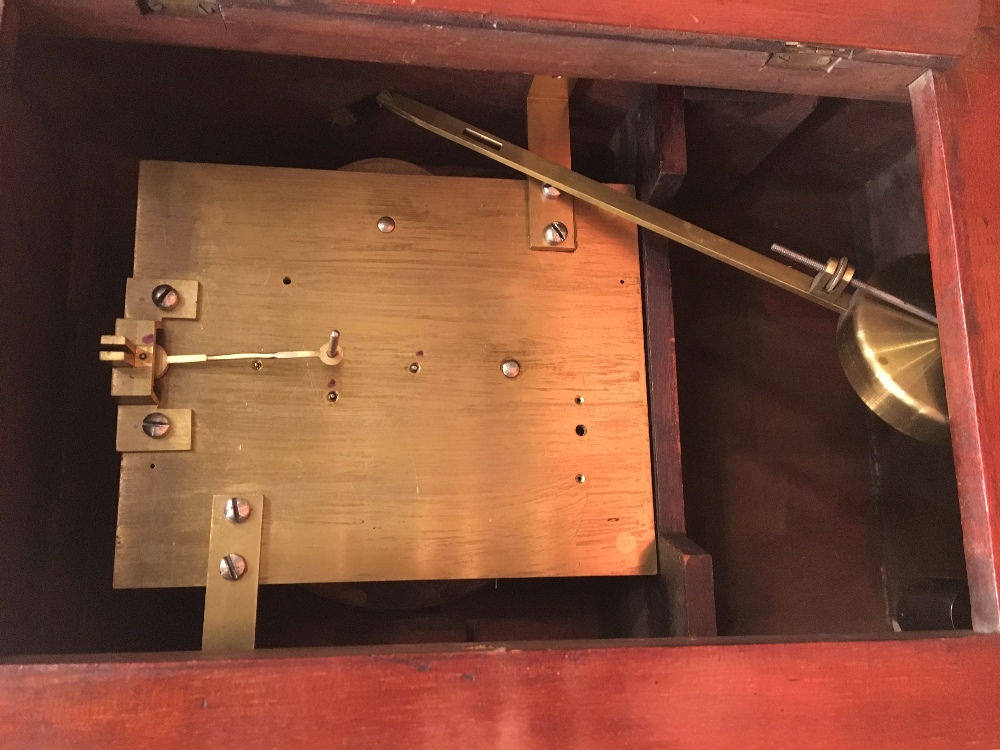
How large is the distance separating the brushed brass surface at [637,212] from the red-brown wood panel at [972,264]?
0.66 ft

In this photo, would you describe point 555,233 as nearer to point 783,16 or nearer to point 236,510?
point 783,16

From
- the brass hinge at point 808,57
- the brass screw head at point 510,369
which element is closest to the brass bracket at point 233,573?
the brass screw head at point 510,369

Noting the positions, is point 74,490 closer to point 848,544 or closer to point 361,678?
point 361,678

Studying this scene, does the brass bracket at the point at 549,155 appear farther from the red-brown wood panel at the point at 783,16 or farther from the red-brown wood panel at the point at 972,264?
the red-brown wood panel at the point at 972,264

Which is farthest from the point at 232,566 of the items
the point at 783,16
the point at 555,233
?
the point at 783,16

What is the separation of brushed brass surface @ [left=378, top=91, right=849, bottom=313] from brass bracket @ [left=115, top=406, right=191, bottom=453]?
46cm

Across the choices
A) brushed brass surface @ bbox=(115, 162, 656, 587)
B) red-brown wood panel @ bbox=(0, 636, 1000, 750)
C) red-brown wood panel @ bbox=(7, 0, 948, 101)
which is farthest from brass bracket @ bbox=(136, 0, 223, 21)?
red-brown wood panel @ bbox=(0, 636, 1000, 750)

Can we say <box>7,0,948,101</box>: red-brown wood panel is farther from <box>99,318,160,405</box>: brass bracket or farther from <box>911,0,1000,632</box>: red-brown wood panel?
<box>99,318,160,405</box>: brass bracket

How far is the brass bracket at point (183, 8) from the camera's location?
680 mm

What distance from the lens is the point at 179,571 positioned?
2.88 ft

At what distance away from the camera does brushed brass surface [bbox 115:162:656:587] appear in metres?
0.90

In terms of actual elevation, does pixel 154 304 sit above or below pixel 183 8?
below

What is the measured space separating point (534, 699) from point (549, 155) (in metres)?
0.67

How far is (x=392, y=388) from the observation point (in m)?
0.95
